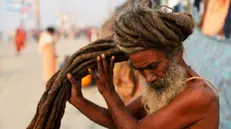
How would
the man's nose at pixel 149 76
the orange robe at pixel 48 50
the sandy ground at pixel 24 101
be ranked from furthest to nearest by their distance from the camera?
the orange robe at pixel 48 50, the sandy ground at pixel 24 101, the man's nose at pixel 149 76

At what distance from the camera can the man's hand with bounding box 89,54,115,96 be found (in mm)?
2381

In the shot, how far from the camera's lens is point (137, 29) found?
2180mm

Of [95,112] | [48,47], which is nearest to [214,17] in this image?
[95,112]

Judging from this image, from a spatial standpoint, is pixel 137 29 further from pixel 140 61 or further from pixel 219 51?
pixel 219 51

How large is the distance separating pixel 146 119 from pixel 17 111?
6.45 m

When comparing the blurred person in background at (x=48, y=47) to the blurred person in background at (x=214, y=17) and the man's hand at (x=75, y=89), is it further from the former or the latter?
the man's hand at (x=75, y=89)

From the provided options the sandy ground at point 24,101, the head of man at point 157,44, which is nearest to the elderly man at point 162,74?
the head of man at point 157,44

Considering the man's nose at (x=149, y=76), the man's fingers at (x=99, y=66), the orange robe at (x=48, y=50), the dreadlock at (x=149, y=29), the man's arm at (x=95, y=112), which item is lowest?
the orange robe at (x=48, y=50)

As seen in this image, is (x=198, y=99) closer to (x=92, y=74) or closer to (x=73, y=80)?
(x=92, y=74)

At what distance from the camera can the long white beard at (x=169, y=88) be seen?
2.34 metres

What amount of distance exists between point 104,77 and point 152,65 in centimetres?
26

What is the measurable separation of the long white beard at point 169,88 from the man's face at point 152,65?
0.03 metres

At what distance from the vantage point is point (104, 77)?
2.38m

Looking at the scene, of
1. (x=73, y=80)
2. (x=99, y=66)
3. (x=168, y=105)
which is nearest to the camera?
(x=168, y=105)
